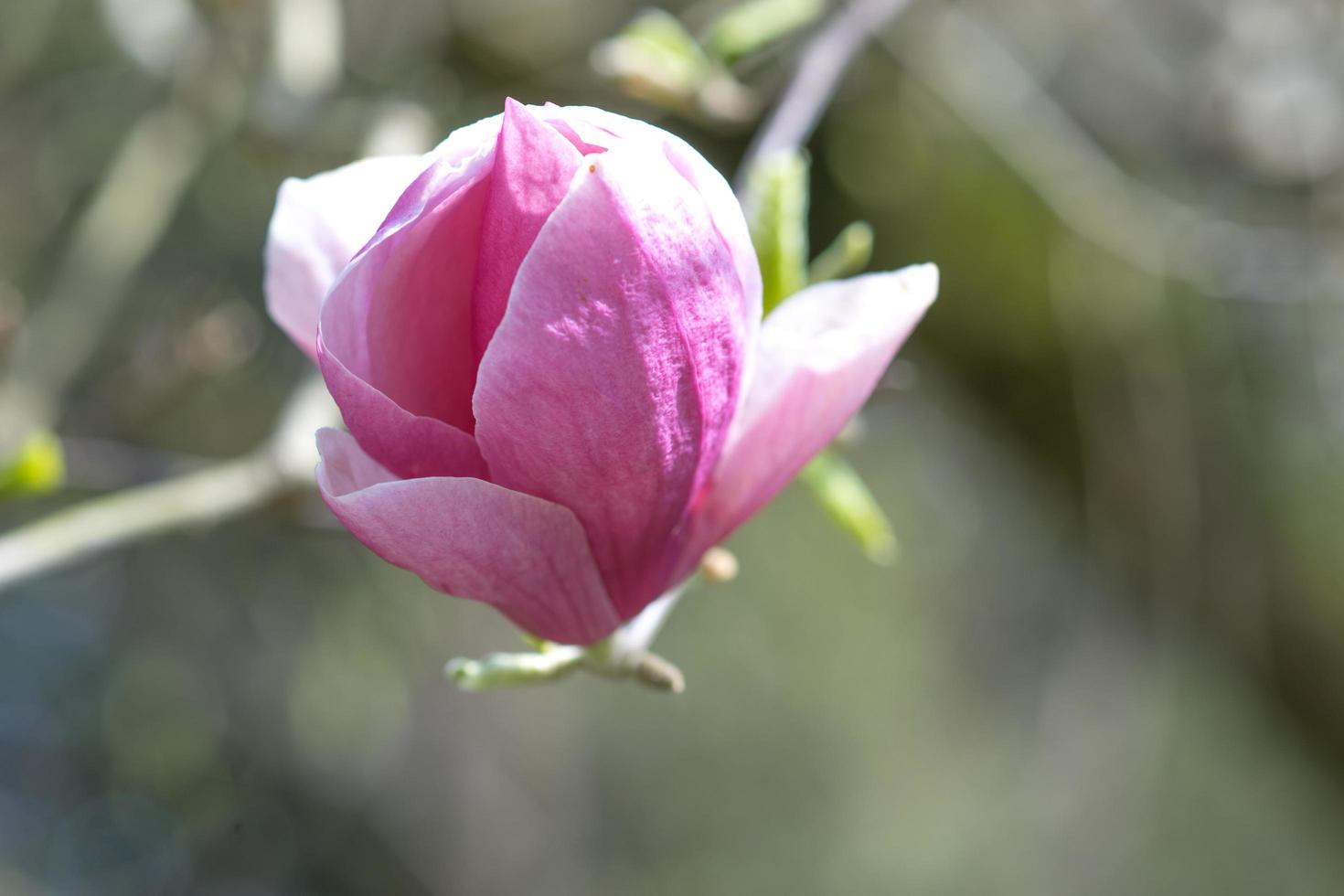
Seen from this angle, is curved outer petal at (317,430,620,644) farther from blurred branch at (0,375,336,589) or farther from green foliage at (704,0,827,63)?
green foliage at (704,0,827,63)

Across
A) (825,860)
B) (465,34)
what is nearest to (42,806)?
(465,34)

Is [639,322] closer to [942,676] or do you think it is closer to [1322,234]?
[1322,234]

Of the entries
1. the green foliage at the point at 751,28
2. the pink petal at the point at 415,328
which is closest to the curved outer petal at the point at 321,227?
the pink petal at the point at 415,328

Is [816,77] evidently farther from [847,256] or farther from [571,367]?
[571,367]

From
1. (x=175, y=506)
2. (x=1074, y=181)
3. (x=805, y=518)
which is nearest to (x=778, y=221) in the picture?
(x=175, y=506)

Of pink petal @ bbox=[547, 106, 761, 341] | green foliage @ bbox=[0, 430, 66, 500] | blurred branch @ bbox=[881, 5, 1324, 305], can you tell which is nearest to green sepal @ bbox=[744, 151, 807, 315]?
pink petal @ bbox=[547, 106, 761, 341]

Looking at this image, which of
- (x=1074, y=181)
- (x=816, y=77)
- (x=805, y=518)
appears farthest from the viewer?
(x=805, y=518)
